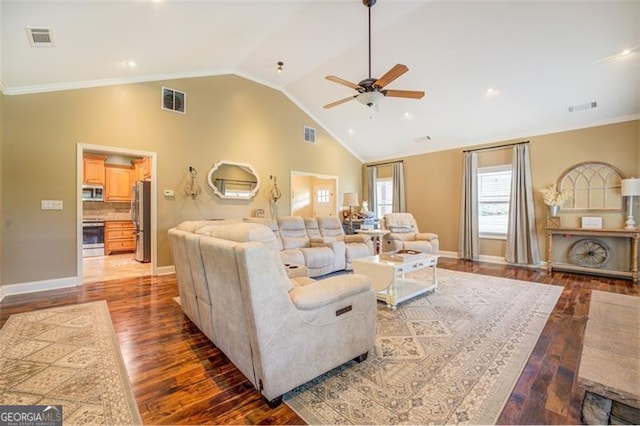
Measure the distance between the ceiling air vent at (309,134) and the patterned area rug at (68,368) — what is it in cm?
543

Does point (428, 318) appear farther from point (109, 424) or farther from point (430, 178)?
point (430, 178)

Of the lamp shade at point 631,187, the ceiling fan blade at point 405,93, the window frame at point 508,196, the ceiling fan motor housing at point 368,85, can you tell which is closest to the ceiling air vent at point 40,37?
the ceiling fan motor housing at point 368,85

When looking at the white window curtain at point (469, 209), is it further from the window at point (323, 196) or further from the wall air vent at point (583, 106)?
the window at point (323, 196)

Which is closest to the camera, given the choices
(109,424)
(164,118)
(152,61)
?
(109,424)

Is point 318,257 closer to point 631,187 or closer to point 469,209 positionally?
point 469,209

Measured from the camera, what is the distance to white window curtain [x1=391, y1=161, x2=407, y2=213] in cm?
757

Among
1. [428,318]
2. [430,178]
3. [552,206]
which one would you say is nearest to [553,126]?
[552,206]

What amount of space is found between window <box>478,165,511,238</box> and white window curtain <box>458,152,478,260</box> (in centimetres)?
20

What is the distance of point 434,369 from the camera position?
2037mm

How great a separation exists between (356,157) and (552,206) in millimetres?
4827

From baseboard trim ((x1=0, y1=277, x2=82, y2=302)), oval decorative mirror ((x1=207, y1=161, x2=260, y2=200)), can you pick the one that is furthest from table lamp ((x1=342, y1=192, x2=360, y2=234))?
baseboard trim ((x1=0, y1=277, x2=82, y2=302))

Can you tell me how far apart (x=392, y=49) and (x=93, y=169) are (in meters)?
7.35

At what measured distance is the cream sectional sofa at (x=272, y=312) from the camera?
154 centimetres

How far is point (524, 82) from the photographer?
4.45 metres
